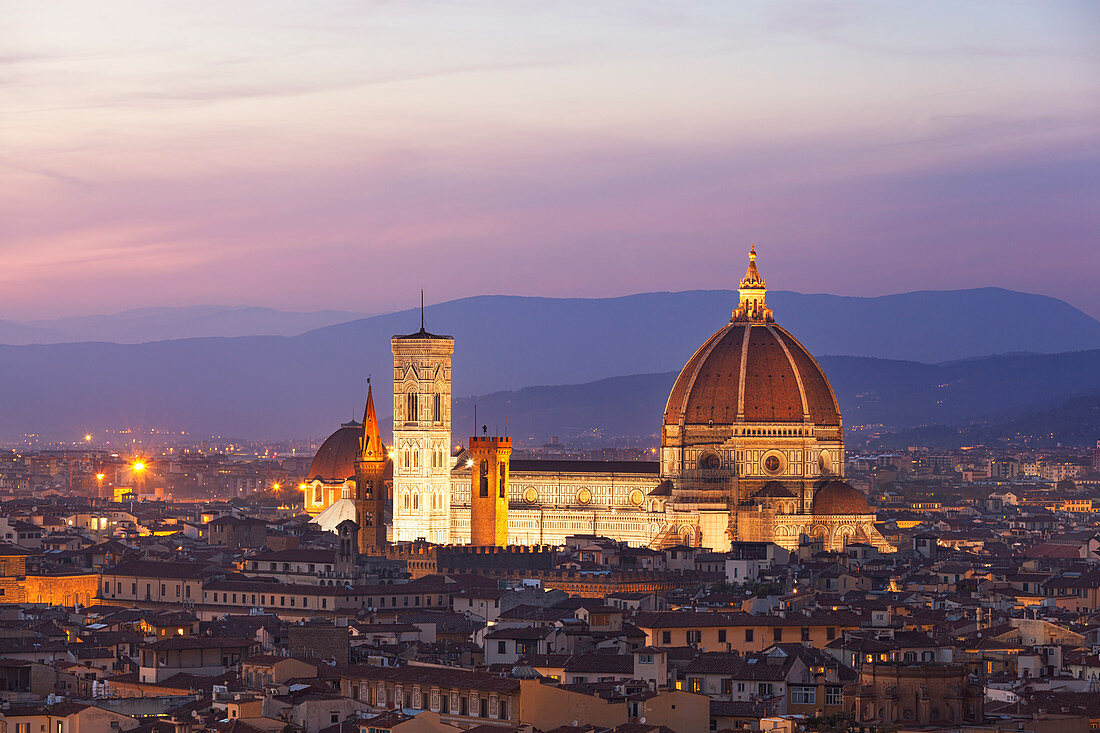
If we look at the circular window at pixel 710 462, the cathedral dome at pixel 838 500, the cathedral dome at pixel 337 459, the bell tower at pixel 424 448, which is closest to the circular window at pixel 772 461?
the circular window at pixel 710 462

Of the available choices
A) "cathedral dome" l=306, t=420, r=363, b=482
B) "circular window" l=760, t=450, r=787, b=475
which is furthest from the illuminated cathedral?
"cathedral dome" l=306, t=420, r=363, b=482

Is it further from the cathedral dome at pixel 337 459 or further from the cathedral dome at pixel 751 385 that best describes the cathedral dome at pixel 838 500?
the cathedral dome at pixel 337 459

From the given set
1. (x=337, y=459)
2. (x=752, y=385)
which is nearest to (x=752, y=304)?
(x=752, y=385)

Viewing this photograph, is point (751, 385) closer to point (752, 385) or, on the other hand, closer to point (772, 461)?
point (752, 385)

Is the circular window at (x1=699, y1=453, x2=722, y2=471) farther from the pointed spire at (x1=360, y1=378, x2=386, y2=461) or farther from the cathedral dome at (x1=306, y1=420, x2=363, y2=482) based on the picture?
the cathedral dome at (x1=306, y1=420, x2=363, y2=482)

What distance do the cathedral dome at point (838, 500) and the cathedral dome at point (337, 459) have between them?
146 ft

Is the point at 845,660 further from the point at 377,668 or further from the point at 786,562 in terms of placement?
the point at 786,562

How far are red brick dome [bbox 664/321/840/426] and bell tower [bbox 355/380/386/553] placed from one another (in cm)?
1929

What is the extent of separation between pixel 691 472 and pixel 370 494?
20250 millimetres

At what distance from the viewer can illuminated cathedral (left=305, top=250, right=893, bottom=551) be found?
141 meters

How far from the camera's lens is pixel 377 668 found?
198ft

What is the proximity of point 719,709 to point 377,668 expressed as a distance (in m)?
8.61

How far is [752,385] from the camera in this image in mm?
145500

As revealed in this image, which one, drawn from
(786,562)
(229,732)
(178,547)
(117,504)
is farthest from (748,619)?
(117,504)
